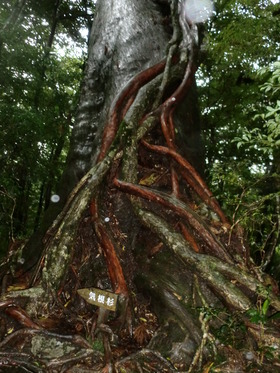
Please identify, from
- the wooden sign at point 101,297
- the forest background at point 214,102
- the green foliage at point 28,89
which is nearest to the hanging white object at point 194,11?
the forest background at point 214,102

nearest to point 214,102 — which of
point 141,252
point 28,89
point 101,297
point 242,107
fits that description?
point 242,107

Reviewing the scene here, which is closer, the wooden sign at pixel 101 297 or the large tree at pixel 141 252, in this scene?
the large tree at pixel 141 252

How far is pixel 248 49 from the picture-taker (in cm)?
480

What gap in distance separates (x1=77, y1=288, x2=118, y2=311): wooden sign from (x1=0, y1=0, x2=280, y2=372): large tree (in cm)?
10

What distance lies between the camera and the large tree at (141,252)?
1.92 m

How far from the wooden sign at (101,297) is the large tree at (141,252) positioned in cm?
10

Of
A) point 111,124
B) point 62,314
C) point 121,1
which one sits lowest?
point 62,314

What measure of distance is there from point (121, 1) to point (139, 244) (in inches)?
108

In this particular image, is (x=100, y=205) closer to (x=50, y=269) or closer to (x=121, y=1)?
(x=50, y=269)

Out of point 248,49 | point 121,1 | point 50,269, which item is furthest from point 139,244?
point 248,49

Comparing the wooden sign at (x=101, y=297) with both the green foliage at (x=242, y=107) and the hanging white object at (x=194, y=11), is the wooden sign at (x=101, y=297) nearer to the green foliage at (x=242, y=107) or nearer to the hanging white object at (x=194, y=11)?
the green foliage at (x=242, y=107)

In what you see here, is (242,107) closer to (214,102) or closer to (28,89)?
(214,102)

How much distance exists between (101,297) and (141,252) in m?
0.55

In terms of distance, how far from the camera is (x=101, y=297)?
208 centimetres
